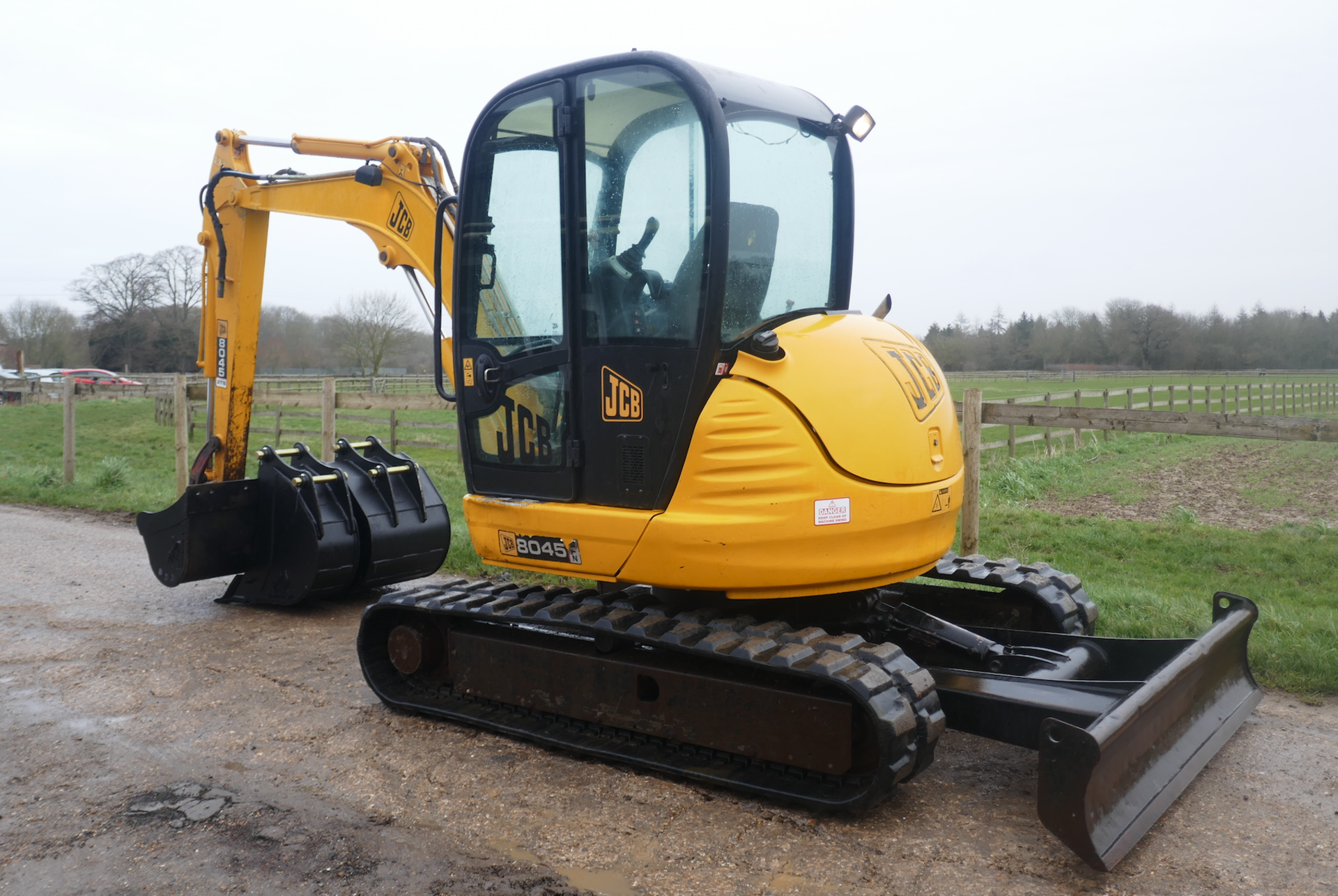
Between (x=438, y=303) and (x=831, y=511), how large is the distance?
256cm

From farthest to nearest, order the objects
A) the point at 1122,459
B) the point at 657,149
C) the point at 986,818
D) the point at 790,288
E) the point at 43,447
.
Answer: the point at 43,447 → the point at 1122,459 → the point at 790,288 → the point at 657,149 → the point at 986,818

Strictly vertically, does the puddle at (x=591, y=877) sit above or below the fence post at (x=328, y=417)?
below

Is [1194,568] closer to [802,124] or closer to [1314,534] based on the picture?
[1314,534]

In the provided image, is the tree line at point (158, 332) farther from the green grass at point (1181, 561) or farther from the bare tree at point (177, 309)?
the green grass at point (1181, 561)

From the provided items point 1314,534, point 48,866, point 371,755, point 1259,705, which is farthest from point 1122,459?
point 48,866

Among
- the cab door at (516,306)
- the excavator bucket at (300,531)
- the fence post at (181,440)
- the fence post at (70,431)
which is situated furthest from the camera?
the fence post at (70,431)

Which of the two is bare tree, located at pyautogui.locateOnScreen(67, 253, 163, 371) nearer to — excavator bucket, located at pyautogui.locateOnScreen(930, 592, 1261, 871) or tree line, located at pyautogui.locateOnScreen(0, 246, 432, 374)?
tree line, located at pyautogui.locateOnScreen(0, 246, 432, 374)

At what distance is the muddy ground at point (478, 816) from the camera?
3.20 m

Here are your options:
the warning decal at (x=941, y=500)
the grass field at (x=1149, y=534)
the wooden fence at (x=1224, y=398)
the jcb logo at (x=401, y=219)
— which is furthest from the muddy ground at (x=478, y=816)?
the wooden fence at (x=1224, y=398)

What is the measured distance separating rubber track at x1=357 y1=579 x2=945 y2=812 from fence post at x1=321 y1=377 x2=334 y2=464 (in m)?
5.51

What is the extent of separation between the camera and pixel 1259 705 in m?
4.82

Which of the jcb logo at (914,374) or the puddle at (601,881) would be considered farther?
the jcb logo at (914,374)

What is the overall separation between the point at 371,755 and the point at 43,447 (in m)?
21.2

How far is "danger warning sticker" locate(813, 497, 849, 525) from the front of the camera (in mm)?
3736
